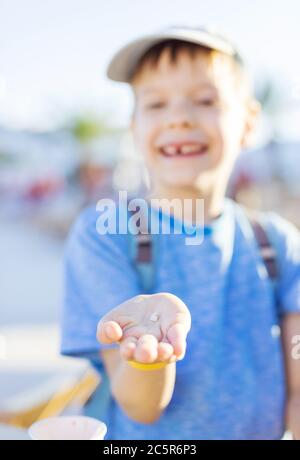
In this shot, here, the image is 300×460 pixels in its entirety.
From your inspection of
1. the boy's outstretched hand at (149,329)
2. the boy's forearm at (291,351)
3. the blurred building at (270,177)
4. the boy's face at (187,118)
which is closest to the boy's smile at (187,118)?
the boy's face at (187,118)

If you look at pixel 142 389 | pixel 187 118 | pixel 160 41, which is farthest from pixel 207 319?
pixel 160 41

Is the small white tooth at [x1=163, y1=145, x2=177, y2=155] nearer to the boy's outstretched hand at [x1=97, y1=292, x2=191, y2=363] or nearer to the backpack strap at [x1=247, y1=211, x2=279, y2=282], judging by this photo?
the backpack strap at [x1=247, y1=211, x2=279, y2=282]

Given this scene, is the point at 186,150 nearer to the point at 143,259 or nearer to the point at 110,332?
the point at 143,259

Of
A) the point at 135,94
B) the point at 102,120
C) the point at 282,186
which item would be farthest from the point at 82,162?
the point at 135,94

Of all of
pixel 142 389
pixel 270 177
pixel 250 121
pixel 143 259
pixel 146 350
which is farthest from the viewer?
pixel 270 177

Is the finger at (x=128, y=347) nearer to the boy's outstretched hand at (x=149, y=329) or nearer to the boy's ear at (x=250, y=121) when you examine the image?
the boy's outstretched hand at (x=149, y=329)

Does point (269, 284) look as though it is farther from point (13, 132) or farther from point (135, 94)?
point (13, 132)
